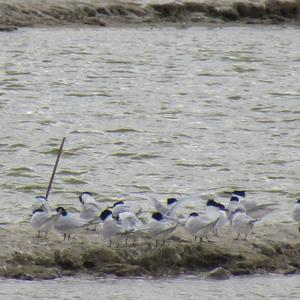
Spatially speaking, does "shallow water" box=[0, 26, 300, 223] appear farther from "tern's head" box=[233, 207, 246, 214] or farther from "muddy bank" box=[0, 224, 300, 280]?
"tern's head" box=[233, 207, 246, 214]

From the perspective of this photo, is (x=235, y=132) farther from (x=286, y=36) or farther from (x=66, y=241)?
(x=286, y=36)

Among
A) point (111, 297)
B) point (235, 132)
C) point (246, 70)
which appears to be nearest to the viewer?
point (111, 297)

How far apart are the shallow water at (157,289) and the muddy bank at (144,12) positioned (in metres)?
16.3

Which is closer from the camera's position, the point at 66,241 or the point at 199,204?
the point at 66,241

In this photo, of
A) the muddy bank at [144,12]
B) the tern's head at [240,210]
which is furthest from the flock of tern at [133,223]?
the muddy bank at [144,12]

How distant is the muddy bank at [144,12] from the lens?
2662 centimetres

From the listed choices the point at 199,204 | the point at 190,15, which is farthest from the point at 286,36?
the point at 199,204

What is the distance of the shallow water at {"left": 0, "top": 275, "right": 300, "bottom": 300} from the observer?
9.69 metres

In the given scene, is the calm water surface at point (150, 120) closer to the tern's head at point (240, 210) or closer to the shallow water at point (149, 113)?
the shallow water at point (149, 113)

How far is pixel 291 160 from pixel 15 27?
36.6 ft

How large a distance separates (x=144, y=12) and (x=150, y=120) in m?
9.54

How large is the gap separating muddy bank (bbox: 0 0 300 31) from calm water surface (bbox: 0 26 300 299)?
49cm

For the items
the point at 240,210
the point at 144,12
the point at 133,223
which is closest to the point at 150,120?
the point at 240,210

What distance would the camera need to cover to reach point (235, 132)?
18.0 m
